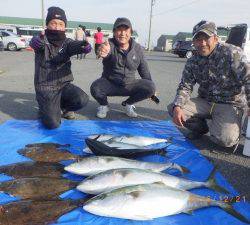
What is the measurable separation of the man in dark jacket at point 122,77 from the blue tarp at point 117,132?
1.96 feet

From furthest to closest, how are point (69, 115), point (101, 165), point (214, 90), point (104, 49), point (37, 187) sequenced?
point (69, 115) → point (104, 49) → point (214, 90) → point (101, 165) → point (37, 187)

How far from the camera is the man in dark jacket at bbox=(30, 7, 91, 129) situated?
5695mm

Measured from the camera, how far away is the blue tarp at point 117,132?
10.5 ft

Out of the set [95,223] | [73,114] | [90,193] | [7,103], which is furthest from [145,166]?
[7,103]

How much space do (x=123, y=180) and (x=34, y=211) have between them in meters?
0.87

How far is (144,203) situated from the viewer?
3102 millimetres

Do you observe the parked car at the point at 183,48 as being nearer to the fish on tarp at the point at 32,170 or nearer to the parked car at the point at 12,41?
the parked car at the point at 12,41

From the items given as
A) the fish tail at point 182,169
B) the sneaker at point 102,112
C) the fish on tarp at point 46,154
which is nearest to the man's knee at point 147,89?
the sneaker at point 102,112

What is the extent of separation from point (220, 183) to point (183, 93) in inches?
69.9

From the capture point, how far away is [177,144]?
5.21 meters

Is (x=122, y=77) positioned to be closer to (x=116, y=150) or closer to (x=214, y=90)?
(x=214, y=90)

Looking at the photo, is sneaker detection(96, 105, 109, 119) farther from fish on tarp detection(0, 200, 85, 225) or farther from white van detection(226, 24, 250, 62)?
white van detection(226, 24, 250, 62)

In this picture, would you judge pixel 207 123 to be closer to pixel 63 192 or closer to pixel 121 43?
pixel 121 43

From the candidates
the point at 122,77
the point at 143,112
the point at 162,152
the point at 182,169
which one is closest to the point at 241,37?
the point at 143,112
